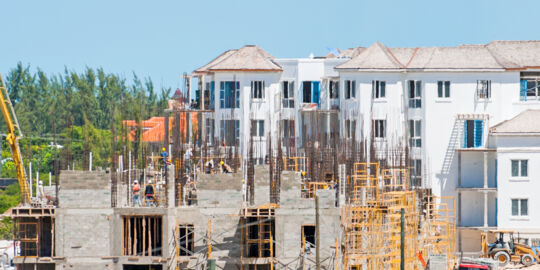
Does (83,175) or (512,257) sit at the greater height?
(83,175)

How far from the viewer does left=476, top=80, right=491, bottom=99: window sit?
77.7 m

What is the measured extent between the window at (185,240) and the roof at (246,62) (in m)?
31.3

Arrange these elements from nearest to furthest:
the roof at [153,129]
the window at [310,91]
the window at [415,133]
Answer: the window at [415,133] < the window at [310,91] < the roof at [153,129]

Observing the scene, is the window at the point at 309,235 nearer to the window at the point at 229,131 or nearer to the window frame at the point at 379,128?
the window at the point at 229,131

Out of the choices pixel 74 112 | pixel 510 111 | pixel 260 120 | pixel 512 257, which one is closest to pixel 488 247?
pixel 512 257

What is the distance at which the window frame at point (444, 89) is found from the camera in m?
77.9

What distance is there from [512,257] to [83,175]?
28.1 meters

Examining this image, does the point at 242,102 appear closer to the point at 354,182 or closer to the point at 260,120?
the point at 260,120

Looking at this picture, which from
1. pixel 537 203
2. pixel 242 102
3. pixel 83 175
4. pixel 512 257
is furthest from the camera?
pixel 242 102

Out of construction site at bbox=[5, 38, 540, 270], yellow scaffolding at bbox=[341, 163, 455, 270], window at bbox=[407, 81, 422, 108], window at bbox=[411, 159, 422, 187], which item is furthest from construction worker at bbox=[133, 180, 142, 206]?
window at bbox=[407, 81, 422, 108]

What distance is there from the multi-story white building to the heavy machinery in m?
5.17

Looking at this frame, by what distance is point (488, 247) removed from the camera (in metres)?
68.1

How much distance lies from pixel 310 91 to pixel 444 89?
943 centimetres

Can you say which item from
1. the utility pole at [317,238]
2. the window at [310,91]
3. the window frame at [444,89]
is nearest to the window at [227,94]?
the window at [310,91]
